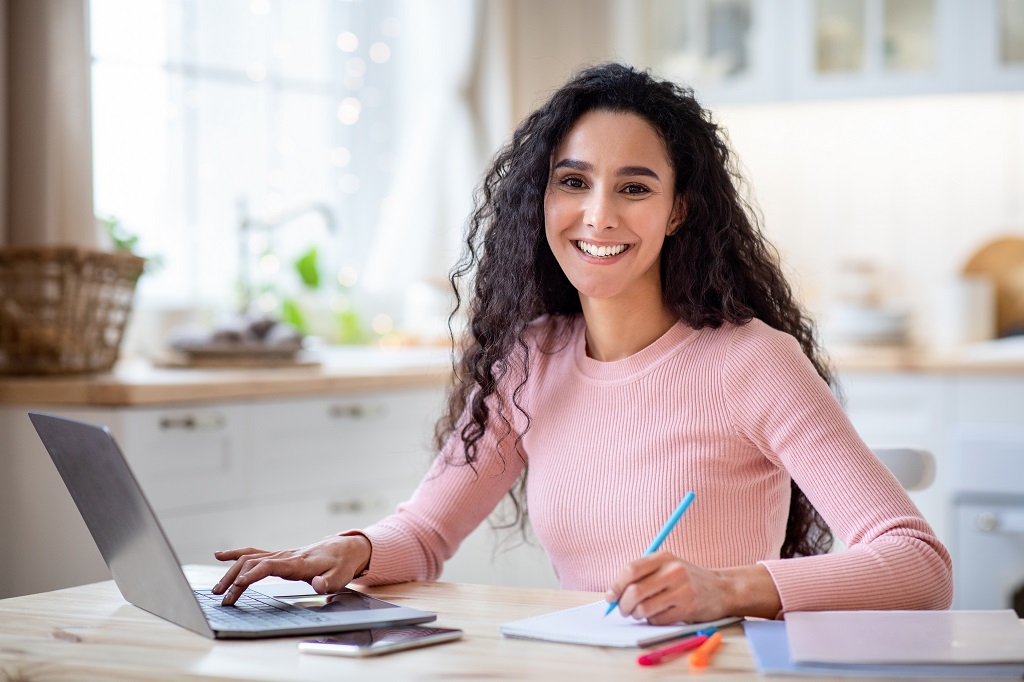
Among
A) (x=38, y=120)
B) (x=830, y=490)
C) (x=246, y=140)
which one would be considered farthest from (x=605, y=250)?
(x=246, y=140)

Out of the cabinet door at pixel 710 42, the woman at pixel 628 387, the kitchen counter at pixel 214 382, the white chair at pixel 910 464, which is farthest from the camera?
the cabinet door at pixel 710 42

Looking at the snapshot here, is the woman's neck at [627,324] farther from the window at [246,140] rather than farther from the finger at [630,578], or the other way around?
the window at [246,140]

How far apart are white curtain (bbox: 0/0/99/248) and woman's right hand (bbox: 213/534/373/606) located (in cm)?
143

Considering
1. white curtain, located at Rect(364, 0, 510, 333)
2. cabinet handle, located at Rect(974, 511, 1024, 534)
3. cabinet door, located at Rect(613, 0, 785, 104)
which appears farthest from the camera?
white curtain, located at Rect(364, 0, 510, 333)

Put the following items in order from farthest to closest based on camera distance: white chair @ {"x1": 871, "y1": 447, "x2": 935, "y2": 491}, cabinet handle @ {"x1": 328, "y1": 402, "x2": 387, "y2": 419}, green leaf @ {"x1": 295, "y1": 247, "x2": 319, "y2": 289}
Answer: green leaf @ {"x1": 295, "y1": 247, "x2": 319, "y2": 289} < cabinet handle @ {"x1": 328, "y1": 402, "x2": 387, "y2": 419} < white chair @ {"x1": 871, "y1": 447, "x2": 935, "y2": 491}

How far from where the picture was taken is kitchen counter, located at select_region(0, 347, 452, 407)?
2.22 metres

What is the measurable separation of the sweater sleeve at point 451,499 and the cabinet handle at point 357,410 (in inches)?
42.2

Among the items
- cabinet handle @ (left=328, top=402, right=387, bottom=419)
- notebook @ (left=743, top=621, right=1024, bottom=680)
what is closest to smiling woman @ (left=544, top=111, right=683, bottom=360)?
notebook @ (left=743, top=621, right=1024, bottom=680)

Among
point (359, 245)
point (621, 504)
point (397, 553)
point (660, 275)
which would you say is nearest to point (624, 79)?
point (660, 275)

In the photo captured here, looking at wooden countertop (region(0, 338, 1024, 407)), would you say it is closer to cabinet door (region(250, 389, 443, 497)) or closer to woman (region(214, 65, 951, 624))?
cabinet door (region(250, 389, 443, 497))

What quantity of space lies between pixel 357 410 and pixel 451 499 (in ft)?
3.82

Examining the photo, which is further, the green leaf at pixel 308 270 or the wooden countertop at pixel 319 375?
the green leaf at pixel 308 270

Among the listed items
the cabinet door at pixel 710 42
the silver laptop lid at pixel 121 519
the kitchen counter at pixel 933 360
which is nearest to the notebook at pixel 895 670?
the silver laptop lid at pixel 121 519

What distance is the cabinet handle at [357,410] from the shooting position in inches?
105
